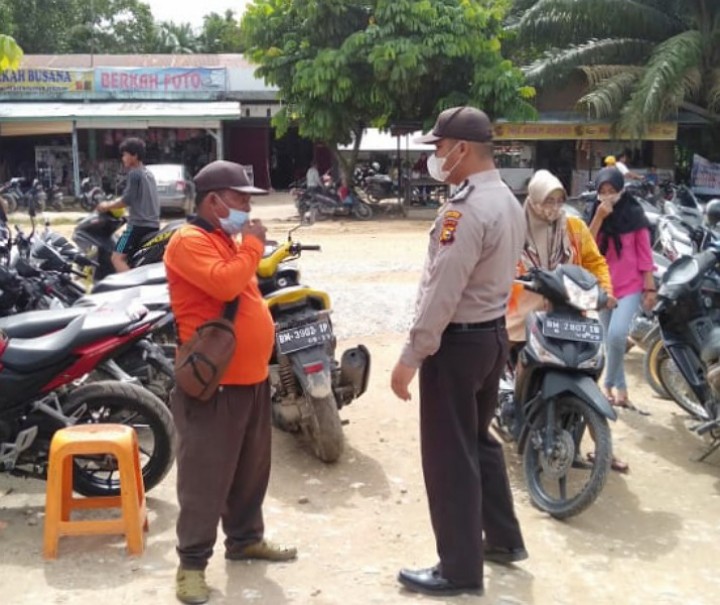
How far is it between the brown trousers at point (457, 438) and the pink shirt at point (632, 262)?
2.50 meters

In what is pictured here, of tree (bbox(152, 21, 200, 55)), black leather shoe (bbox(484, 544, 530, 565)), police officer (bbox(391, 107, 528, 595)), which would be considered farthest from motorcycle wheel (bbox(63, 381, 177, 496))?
tree (bbox(152, 21, 200, 55))

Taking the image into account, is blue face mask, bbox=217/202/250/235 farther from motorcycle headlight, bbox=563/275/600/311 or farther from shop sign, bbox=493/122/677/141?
shop sign, bbox=493/122/677/141

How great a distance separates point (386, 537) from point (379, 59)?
16058 mm

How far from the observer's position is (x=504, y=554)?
374 cm

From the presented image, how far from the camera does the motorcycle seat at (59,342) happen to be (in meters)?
3.97

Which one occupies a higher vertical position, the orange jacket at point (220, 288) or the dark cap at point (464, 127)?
the dark cap at point (464, 127)

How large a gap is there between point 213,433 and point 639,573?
6.09ft

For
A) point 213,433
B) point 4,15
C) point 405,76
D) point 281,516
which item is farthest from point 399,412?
point 4,15

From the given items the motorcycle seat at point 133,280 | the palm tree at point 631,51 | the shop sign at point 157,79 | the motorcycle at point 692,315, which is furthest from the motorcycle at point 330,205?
the motorcycle at point 692,315

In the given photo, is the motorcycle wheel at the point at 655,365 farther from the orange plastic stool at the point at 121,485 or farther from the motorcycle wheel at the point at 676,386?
the orange plastic stool at the point at 121,485

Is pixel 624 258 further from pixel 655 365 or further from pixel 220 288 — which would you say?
pixel 220 288

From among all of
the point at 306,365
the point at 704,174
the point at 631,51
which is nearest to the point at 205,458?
the point at 306,365

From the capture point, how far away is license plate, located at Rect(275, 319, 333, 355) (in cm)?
478

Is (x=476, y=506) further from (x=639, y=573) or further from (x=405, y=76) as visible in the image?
(x=405, y=76)
